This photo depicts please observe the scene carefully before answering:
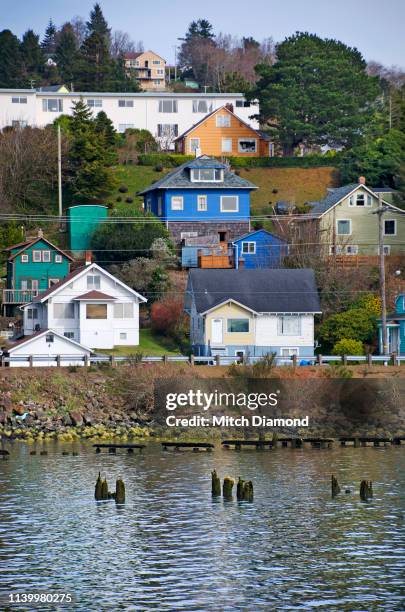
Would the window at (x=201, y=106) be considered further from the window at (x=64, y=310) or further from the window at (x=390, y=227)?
the window at (x=64, y=310)

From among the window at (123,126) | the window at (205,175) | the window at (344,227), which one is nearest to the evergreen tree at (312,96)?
the window at (123,126)

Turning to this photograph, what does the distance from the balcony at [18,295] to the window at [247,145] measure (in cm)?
4072

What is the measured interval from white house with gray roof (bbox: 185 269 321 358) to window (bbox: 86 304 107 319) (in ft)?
18.1

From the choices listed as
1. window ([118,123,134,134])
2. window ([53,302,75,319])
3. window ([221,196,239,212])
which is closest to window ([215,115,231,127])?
window ([118,123,134,134])

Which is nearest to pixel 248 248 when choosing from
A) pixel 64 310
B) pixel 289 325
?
pixel 289 325

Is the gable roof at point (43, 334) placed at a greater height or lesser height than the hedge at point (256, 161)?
lesser

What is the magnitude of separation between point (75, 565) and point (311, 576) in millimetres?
6487

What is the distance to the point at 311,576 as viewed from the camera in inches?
1335

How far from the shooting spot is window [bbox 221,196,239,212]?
96.4m

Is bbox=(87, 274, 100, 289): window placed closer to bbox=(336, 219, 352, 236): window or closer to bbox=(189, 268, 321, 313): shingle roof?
bbox=(189, 268, 321, 313): shingle roof

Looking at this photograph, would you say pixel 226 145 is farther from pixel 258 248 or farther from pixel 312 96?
pixel 258 248

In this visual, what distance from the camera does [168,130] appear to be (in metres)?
128

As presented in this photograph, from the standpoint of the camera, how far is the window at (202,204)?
9596cm

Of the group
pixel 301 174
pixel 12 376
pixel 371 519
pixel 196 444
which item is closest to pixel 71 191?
pixel 301 174
